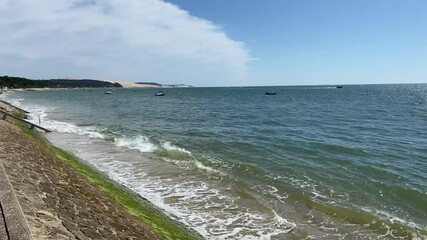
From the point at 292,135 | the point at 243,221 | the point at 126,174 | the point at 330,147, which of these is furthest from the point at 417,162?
the point at 126,174

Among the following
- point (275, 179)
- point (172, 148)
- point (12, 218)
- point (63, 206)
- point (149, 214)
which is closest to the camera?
point (12, 218)

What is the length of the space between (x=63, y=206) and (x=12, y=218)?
7.55 ft

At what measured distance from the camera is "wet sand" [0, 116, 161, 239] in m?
7.05

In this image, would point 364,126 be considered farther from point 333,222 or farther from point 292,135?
point 333,222

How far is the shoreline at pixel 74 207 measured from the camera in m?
7.24

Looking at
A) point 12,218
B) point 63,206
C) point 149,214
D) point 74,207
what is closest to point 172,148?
point 149,214

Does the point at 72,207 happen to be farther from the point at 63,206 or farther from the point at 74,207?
the point at 63,206

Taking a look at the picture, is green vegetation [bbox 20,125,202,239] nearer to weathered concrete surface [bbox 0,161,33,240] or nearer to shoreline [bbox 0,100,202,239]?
shoreline [bbox 0,100,202,239]

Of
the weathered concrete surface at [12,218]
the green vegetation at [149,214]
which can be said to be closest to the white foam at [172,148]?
the green vegetation at [149,214]

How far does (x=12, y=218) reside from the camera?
242 inches

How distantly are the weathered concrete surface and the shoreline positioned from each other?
0.30 m

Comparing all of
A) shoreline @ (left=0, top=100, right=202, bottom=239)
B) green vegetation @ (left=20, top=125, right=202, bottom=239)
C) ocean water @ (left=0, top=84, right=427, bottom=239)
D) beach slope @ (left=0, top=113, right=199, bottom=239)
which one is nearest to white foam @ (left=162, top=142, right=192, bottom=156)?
ocean water @ (left=0, top=84, right=427, bottom=239)

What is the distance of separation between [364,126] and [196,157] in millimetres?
25620

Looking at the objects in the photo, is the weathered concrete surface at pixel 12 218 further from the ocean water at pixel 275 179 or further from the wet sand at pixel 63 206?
the ocean water at pixel 275 179
